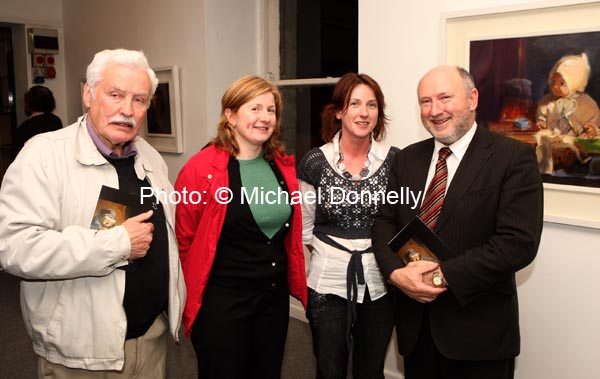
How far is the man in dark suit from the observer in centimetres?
172

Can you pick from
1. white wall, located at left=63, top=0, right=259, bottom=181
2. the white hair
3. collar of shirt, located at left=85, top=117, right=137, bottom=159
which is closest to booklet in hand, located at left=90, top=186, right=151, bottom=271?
collar of shirt, located at left=85, top=117, right=137, bottom=159

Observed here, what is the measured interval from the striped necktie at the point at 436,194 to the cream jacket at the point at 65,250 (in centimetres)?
109

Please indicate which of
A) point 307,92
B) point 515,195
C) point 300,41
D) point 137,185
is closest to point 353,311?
point 515,195

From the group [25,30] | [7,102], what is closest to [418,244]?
[25,30]

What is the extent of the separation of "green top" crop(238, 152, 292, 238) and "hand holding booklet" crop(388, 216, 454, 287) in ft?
1.60

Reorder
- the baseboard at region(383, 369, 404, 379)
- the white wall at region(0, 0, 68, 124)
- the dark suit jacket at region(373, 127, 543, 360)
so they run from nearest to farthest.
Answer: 1. the dark suit jacket at region(373, 127, 543, 360)
2. the baseboard at region(383, 369, 404, 379)
3. the white wall at region(0, 0, 68, 124)

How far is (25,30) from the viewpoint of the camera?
573 centimetres

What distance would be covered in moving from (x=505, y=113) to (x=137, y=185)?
1.66 m

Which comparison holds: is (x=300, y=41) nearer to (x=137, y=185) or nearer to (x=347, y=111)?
(x=347, y=111)

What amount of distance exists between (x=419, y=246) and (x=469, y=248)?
177mm

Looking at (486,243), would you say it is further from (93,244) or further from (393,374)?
(393,374)

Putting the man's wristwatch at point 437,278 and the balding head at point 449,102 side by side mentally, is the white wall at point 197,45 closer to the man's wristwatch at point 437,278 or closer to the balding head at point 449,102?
the balding head at point 449,102

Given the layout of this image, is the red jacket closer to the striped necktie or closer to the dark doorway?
the striped necktie

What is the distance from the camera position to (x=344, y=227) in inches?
89.7
